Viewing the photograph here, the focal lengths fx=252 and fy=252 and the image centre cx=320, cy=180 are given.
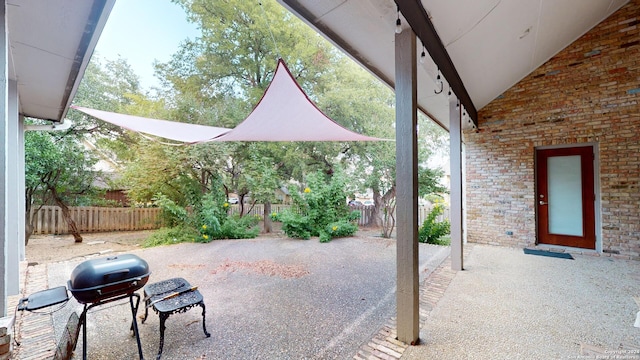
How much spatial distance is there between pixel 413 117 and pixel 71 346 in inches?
114

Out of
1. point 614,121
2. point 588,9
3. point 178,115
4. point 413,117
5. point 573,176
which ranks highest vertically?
point 588,9

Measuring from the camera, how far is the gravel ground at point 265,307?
6.15 ft

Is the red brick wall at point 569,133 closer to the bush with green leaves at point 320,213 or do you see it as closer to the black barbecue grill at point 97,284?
the bush with green leaves at point 320,213

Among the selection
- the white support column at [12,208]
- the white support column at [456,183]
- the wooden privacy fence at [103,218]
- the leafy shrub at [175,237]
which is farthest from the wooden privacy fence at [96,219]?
the white support column at [456,183]

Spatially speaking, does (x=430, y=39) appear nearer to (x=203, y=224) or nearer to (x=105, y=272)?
(x=105, y=272)

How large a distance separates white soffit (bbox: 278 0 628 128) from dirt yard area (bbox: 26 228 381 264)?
5.68m

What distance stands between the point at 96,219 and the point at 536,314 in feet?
32.8

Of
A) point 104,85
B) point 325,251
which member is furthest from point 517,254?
point 104,85

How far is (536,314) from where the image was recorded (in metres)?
2.28

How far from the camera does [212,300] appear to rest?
2.70 meters

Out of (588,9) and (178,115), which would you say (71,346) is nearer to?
(178,115)

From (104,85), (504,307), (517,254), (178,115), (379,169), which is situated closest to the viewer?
(504,307)

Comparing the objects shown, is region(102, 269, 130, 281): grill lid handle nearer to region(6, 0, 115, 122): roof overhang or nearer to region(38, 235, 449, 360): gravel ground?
region(38, 235, 449, 360): gravel ground

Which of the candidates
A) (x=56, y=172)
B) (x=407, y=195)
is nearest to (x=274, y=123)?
(x=407, y=195)
